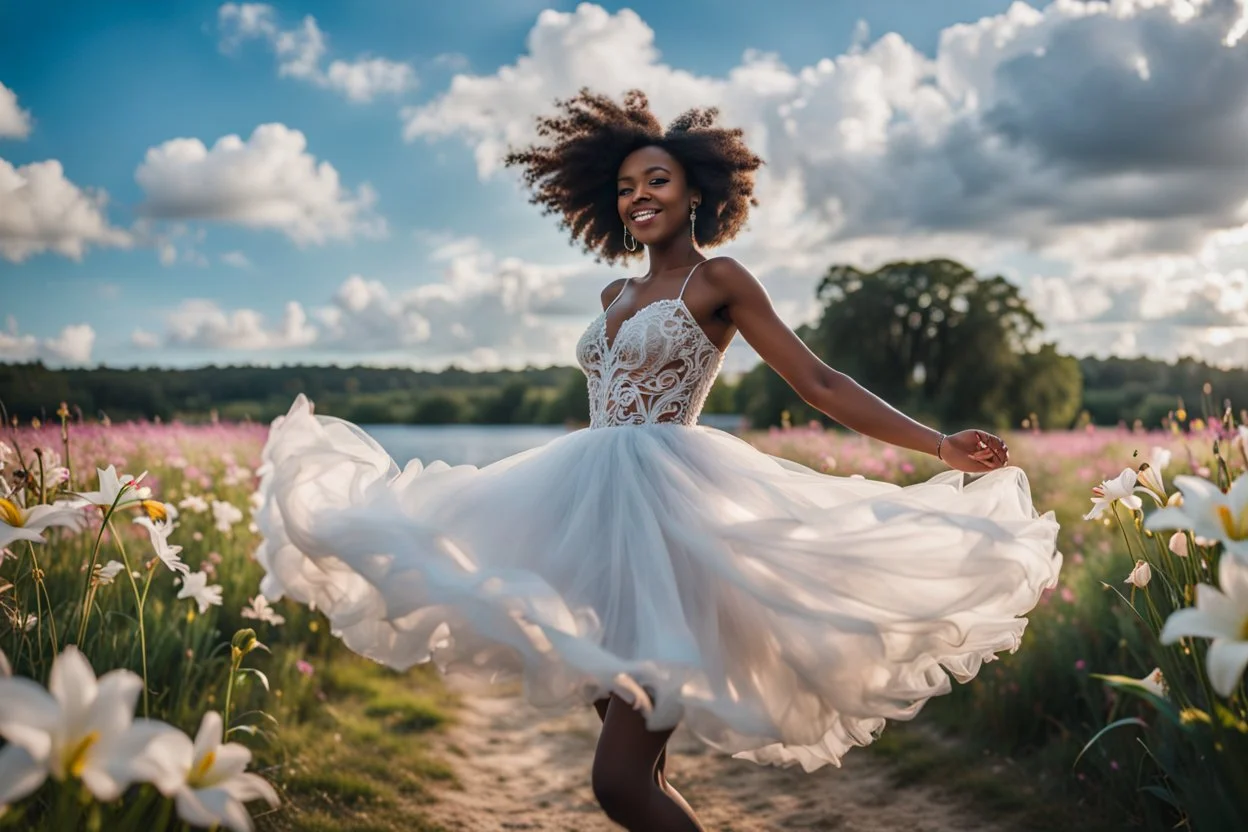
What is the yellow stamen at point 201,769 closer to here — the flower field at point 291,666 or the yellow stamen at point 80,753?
the flower field at point 291,666

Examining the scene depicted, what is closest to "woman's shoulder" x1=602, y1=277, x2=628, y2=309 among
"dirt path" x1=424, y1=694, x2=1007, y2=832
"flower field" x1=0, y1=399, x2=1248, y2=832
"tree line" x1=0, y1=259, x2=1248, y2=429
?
Result: "flower field" x1=0, y1=399, x2=1248, y2=832

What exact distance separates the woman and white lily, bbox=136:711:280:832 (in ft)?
2.37

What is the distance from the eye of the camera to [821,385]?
299cm

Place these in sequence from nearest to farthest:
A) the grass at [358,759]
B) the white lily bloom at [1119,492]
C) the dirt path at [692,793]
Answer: the white lily bloom at [1119,492] → the grass at [358,759] → the dirt path at [692,793]

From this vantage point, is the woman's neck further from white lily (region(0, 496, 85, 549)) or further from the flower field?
white lily (region(0, 496, 85, 549))

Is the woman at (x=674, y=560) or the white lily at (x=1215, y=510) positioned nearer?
the white lily at (x=1215, y=510)

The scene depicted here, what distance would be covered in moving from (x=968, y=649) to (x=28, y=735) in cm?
226

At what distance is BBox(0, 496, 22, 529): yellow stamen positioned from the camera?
1.95 metres

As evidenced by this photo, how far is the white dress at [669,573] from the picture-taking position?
6.95ft

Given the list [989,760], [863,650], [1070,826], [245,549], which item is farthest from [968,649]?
[245,549]

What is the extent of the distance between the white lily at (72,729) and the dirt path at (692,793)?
3245 millimetres

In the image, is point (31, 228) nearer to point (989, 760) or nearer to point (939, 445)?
point (939, 445)

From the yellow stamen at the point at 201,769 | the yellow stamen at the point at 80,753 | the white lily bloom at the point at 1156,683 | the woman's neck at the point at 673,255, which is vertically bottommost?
the white lily bloom at the point at 1156,683

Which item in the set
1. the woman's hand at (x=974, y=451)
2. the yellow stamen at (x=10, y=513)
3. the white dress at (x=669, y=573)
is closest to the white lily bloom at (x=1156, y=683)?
the white dress at (x=669, y=573)
